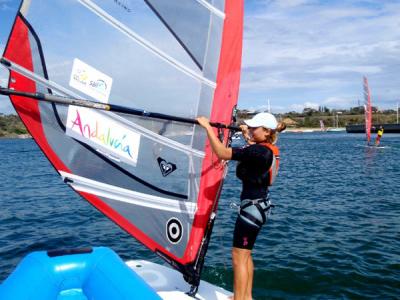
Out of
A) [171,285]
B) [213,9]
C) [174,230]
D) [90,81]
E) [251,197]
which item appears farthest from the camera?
[171,285]

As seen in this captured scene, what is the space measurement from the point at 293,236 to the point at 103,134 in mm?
6703

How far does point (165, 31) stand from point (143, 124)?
89 centimetres

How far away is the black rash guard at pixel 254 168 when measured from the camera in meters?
3.54

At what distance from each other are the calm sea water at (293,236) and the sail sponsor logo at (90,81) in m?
3.82

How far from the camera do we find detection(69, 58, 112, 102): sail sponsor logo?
340 cm

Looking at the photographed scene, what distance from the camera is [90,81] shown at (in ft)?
11.4

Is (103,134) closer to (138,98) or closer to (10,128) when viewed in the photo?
(138,98)

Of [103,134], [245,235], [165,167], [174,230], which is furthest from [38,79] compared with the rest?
[245,235]

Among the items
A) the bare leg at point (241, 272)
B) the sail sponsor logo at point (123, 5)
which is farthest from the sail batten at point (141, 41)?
the bare leg at point (241, 272)

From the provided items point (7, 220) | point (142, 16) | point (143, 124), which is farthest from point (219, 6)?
point (7, 220)

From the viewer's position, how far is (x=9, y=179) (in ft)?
68.5

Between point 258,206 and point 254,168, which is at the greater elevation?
point 254,168

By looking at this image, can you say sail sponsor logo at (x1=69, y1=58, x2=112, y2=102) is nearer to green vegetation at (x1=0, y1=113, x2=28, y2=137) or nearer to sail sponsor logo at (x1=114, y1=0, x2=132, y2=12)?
sail sponsor logo at (x1=114, y1=0, x2=132, y2=12)

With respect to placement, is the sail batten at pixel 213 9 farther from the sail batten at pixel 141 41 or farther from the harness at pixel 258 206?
the harness at pixel 258 206
